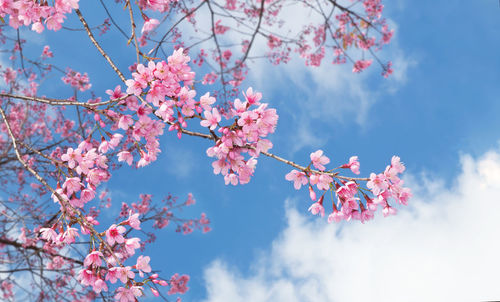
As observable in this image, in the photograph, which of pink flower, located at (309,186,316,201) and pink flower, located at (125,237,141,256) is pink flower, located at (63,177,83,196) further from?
pink flower, located at (309,186,316,201)

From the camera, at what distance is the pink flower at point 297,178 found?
210 centimetres

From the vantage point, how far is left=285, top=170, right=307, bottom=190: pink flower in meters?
2.10

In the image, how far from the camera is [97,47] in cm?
247

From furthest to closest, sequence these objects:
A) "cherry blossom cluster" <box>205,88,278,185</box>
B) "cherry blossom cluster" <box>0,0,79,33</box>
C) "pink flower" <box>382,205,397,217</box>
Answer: "cherry blossom cluster" <box>0,0,79,33</box> → "pink flower" <box>382,205,397,217</box> → "cherry blossom cluster" <box>205,88,278,185</box>

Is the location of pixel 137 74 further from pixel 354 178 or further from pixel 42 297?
pixel 42 297

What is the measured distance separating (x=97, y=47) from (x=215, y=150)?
3.89 feet

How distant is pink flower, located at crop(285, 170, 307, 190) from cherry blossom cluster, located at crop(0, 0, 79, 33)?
1.77 metres

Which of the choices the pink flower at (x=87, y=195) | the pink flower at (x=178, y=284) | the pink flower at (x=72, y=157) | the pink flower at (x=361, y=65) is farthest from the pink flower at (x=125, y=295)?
the pink flower at (x=361, y=65)

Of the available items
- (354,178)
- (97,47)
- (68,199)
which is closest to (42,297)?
(68,199)

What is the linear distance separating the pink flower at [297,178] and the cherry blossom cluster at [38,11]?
1.77 metres

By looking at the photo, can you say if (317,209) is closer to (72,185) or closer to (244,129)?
(244,129)

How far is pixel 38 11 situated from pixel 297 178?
6.68 feet

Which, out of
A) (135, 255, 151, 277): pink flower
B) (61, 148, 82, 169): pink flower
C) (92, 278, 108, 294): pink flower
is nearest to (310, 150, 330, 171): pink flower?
(135, 255, 151, 277): pink flower

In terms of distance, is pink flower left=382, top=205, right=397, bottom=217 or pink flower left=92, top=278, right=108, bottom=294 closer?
pink flower left=92, top=278, right=108, bottom=294
